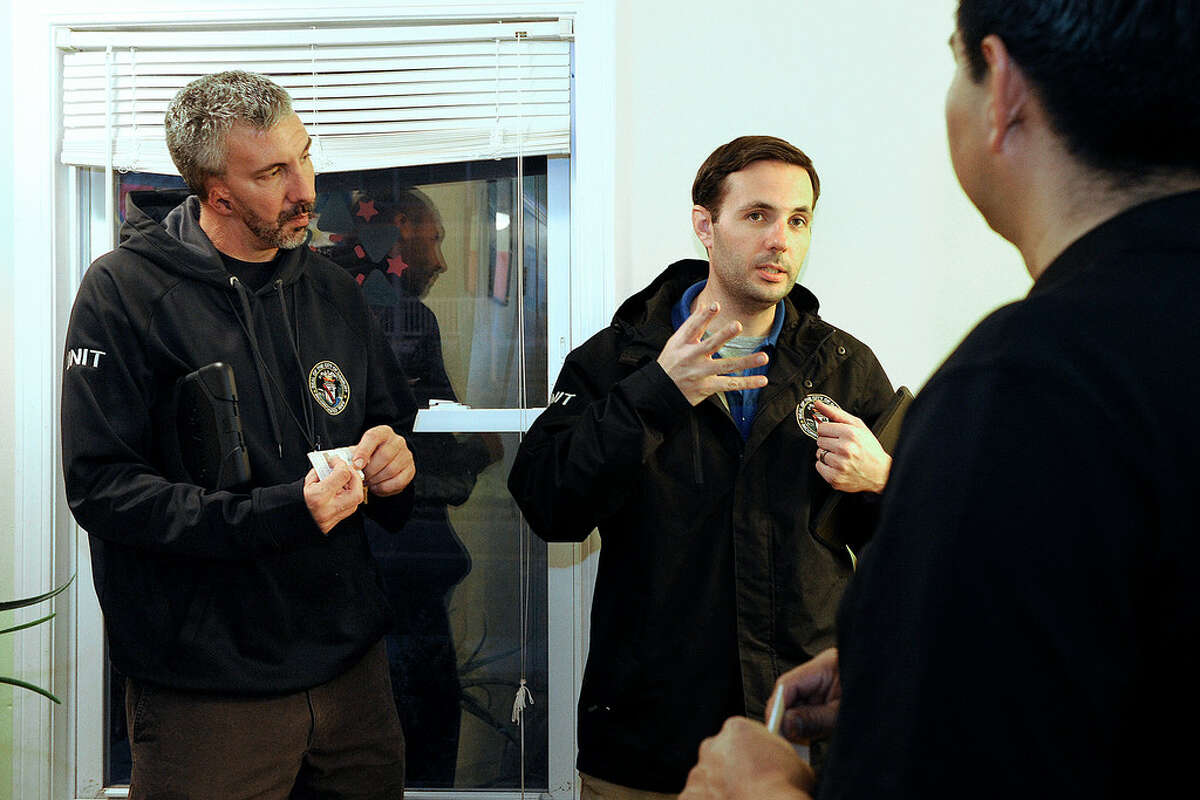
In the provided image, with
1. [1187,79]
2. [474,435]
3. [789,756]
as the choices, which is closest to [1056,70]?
[1187,79]

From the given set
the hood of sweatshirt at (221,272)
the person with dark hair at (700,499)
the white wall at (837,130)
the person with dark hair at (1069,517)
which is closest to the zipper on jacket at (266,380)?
the hood of sweatshirt at (221,272)

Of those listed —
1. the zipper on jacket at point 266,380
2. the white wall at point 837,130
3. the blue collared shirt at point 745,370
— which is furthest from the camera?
the white wall at point 837,130

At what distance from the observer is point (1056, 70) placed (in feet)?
2.16

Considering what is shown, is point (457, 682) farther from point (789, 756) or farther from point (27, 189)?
point (789, 756)

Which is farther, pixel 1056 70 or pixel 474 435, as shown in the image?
pixel 474 435

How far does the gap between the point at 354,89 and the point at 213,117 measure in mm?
620

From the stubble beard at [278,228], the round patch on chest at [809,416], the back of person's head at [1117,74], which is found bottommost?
the round patch on chest at [809,416]

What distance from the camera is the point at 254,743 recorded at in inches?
68.3

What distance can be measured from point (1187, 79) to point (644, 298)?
147 centimetres

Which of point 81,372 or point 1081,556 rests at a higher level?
point 81,372

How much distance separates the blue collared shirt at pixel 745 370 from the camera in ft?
6.37

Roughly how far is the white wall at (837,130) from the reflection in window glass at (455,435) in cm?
35

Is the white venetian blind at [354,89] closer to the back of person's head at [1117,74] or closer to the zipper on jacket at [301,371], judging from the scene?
the zipper on jacket at [301,371]

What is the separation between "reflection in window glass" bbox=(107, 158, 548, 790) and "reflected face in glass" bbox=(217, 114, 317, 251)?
577 millimetres
